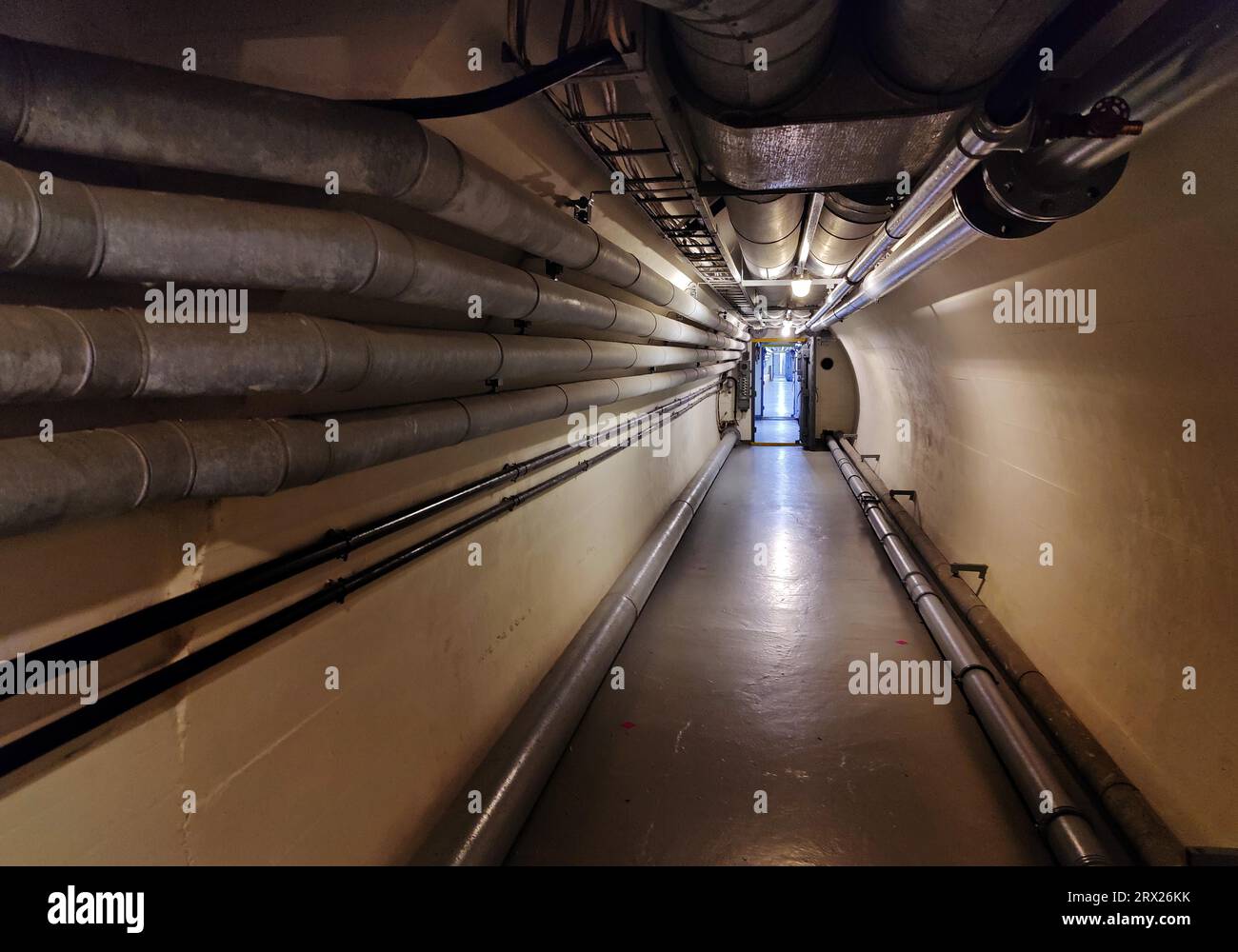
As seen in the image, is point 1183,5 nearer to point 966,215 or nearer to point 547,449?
point 966,215

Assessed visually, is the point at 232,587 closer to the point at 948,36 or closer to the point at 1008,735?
the point at 948,36

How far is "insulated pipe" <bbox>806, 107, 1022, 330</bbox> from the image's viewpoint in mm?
1564

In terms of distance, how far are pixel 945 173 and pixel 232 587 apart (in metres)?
2.27

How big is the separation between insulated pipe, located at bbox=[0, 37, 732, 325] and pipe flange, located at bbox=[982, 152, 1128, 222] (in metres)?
1.48

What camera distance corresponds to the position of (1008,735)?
9.78ft

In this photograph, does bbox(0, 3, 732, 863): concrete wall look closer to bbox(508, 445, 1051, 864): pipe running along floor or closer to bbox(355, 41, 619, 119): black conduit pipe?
bbox(355, 41, 619, 119): black conduit pipe

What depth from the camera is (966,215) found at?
210cm

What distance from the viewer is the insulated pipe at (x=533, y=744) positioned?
2.31 m

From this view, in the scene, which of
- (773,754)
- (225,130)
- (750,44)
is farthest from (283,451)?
(773,754)

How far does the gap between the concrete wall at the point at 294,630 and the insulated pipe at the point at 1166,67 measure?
1544mm

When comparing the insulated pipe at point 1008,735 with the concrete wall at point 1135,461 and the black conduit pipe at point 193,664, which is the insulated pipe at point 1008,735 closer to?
the concrete wall at point 1135,461

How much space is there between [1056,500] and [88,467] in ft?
13.1

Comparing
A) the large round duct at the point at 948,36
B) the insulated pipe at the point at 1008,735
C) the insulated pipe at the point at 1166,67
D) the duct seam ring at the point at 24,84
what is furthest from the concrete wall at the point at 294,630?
the insulated pipe at the point at 1008,735

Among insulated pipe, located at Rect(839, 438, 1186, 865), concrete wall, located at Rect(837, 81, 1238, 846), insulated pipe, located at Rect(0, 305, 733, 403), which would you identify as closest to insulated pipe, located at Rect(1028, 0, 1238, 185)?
concrete wall, located at Rect(837, 81, 1238, 846)
